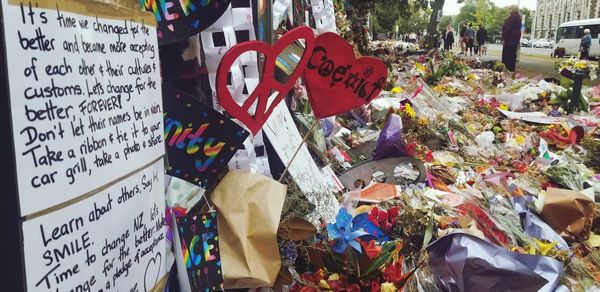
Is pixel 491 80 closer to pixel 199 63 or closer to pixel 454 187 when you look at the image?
pixel 454 187

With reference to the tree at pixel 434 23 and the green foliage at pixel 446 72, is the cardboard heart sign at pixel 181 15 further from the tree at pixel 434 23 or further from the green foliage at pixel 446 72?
the tree at pixel 434 23

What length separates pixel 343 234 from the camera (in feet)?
6.54

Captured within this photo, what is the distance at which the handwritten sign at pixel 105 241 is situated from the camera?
0.98m

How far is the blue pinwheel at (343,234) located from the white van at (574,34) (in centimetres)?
2893

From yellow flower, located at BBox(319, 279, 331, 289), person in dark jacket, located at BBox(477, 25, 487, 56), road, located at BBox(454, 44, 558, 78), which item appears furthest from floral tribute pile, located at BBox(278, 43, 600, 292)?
person in dark jacket, located at BBox(477, 25, 487, 56)

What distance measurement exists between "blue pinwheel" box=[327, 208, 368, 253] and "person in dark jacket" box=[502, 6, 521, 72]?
11525mm

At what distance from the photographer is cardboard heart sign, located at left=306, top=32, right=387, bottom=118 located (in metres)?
2.21

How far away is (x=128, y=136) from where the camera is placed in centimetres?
126

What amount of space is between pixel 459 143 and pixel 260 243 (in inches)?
140

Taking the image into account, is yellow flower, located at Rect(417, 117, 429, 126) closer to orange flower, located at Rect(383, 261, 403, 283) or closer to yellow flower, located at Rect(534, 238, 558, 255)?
yellow flower, located at Rect(534, 238, 558, 255)

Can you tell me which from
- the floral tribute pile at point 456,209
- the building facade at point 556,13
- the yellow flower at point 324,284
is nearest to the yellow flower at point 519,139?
the floral tribute pile at point 456,209

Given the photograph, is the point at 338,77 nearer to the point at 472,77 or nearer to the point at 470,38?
the point at 472,77

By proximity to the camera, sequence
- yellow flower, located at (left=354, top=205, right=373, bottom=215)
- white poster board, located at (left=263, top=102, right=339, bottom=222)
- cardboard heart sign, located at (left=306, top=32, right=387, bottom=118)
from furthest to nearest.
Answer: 1. yellow flower, located at (left=354, top=205, right=373, bottom=215)
2. white poster board, located at (left=263, top=102, right=339, bottom=222)
3. cardboard heart sign, located at (left=306, top=32, right=387, bottom=118)

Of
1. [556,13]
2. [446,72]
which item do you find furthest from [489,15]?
[446,72]
